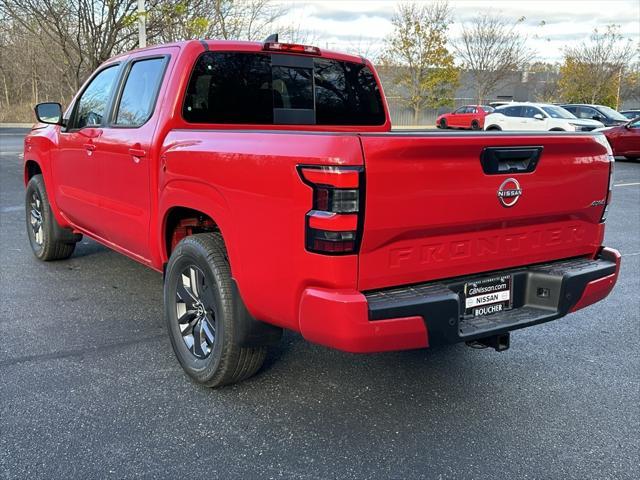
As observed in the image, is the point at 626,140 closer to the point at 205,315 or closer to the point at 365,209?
the point at 205,315

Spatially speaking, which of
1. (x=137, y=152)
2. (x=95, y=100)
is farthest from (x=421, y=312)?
(x=95, y=100)

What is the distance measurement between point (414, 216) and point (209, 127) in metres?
1.76

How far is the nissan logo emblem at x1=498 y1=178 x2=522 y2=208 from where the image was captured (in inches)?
115

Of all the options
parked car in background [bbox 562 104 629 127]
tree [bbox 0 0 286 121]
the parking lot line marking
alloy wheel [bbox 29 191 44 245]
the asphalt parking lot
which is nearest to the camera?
the asphalt parking lot

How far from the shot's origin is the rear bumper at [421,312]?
8.40 ft

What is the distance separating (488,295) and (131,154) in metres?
2.39

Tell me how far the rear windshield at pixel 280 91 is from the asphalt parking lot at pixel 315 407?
5.06ft

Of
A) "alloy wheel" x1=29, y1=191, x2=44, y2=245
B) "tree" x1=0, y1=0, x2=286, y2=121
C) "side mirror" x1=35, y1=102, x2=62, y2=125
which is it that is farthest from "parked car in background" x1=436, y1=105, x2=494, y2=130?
"side mirror" x1=35, y1=102, x2=62, y2=125

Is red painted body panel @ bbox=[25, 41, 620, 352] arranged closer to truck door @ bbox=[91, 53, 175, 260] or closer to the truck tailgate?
the truck tailgate

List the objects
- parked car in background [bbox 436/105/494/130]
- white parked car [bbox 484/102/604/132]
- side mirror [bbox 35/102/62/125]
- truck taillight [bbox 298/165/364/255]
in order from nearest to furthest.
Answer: truck taillight [bbox 298/165/364/255] → side mirror [bbox 35/102/62/125] → white parked car [bbox 484/102/604/132] → parked car in background [bbox 436/105/494/130]

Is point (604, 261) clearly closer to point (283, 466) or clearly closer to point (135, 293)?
point (283, 466)

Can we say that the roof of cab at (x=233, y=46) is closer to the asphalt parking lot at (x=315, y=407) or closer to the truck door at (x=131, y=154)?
the truck door at (x=131, y=154)

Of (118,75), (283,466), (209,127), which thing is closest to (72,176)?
(118,75)

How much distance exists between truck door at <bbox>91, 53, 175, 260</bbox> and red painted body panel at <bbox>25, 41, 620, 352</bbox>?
110 millimetres
